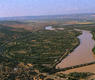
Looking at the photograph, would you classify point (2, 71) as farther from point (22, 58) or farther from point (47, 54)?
point (47, 54)

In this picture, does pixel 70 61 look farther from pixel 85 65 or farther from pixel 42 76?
pixel 42 76

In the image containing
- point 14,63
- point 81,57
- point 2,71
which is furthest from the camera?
point 81,57

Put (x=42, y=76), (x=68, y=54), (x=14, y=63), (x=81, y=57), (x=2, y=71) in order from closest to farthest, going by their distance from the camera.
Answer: (x=42, y=76) < (x=2, y=71) < (x=14, y=63) < (x=81, y=57) < (x=68, y=54)

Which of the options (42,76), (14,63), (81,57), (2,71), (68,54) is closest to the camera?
(42,76)

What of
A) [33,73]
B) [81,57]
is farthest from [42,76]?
[81,57]

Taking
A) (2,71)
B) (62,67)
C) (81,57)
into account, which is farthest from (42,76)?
(81,57)

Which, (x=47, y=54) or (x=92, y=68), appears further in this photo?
(x=47, y=54)

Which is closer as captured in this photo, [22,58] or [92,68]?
[92,68]

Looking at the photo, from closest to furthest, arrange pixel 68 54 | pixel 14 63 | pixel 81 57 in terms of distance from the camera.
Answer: pixel 14 63
pixel 81 57
pixel 68 54
